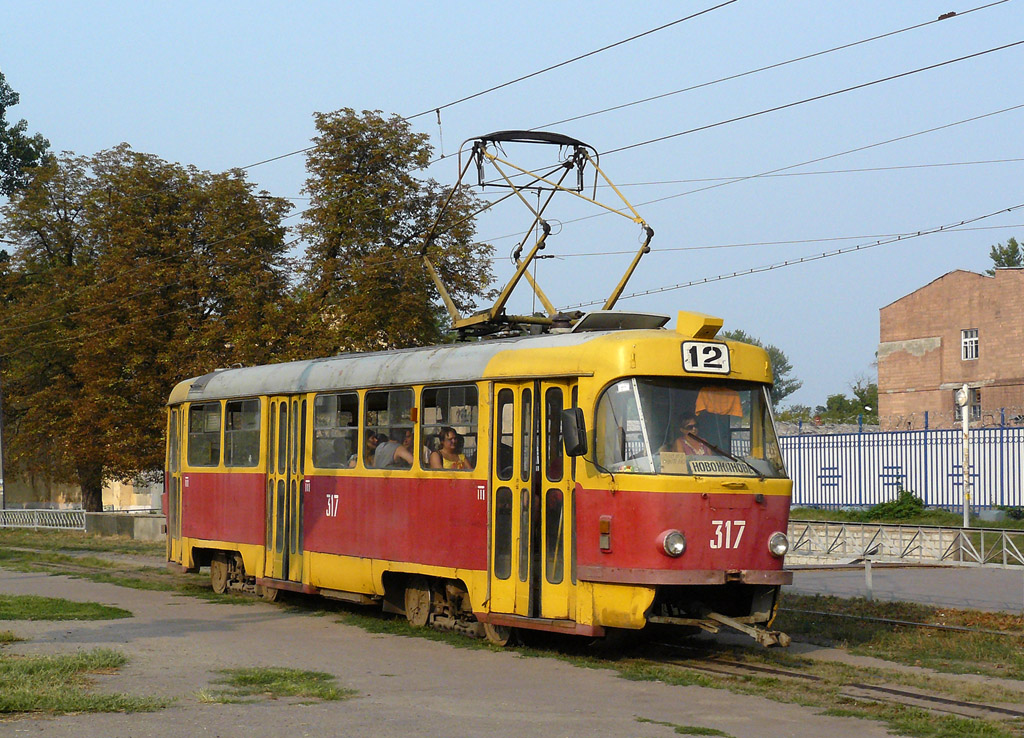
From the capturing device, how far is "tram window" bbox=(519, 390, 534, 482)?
12.8m

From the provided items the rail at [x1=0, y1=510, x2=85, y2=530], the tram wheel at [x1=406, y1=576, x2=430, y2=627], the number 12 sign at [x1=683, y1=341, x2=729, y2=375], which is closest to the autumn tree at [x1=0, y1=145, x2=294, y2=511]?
the rail at [x1=0, y1=510, x2=85, y2=530]

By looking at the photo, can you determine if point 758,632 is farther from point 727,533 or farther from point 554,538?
point 554,538

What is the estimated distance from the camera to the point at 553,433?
41.5 ft

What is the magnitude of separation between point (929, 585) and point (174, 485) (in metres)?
12.2

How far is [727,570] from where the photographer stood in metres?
11.9

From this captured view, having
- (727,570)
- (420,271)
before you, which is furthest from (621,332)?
(420,271)

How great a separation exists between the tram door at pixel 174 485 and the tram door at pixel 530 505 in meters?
8.90

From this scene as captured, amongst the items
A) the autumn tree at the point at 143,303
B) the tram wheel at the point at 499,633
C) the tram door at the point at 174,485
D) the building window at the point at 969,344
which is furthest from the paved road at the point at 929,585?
the building window at the point at 969,344

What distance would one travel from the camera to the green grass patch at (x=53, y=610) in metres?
15.4

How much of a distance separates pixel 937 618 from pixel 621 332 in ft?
20.6

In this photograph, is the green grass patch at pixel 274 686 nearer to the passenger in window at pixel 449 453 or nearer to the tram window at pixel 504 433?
the tram window at pixel 504 433

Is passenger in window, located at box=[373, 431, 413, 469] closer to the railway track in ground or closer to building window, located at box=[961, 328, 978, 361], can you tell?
the railway track in ground

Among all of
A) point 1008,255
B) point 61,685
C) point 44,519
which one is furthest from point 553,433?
point 1008,255

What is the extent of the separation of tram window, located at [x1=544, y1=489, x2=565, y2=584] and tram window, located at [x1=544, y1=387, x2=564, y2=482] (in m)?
0.20
